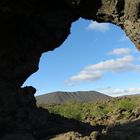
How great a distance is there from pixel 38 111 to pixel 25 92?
0.89m

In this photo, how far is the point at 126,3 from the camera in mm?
13273

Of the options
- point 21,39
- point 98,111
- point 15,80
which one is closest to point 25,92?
point 15,80

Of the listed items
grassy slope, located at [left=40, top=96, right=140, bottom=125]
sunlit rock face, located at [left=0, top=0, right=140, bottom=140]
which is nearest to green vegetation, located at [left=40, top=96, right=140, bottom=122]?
grassy slope, located at [left=40, top=96, right=140, bottom=125]

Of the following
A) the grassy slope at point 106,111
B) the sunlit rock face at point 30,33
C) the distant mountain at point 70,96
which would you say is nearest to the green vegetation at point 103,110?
the grassy slope at point 106,111

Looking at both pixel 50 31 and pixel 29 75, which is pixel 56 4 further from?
pixel 29 75

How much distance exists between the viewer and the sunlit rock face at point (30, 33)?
45.0 ft

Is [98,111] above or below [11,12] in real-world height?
below

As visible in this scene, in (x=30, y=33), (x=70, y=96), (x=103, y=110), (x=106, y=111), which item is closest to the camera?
(x=30, y=33)

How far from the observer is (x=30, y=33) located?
1619 centimetres

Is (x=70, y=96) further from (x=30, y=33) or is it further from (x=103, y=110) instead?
(x=30, y=33)

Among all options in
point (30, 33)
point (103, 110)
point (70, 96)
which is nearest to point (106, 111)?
point (103, 110)

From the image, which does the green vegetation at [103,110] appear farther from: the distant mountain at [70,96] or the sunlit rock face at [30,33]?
the distant mountain at [70,96]

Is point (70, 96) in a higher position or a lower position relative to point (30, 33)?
higher

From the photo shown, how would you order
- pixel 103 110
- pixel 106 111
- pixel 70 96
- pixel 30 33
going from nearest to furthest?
1. pixel 30 33
2. pixel 106 111
3. pixel 103 110
4. pixel 70 96
